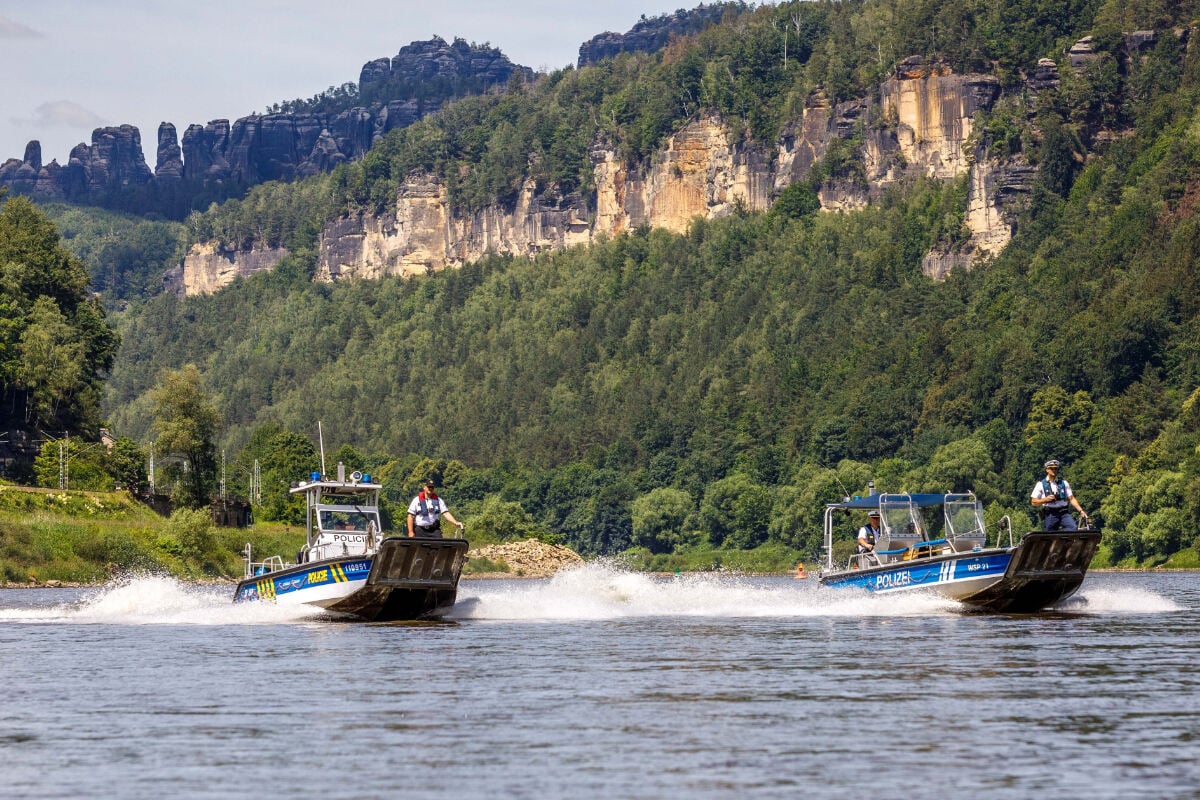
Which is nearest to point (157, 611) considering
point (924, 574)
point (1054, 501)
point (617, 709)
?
point (924, 574)

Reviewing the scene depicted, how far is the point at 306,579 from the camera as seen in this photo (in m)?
49.7

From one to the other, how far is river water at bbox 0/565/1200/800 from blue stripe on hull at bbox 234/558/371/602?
4.16 ft

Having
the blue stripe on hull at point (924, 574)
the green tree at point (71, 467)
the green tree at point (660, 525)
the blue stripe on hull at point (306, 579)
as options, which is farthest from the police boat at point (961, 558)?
the green tree at point (660, 525)

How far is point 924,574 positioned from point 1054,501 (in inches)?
174

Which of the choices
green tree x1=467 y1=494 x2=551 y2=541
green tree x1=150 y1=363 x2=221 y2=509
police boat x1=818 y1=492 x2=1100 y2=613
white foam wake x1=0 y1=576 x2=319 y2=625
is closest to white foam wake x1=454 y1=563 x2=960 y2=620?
police boat x1=818 y1=492 x2=1100 y2=613

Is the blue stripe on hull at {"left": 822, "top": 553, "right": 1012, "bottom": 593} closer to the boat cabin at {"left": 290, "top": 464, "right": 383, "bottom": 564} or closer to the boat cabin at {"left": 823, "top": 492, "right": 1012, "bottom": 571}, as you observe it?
the boat cabin at {"left": 823, "top": 492, "right": 1012, "bottom": 571}

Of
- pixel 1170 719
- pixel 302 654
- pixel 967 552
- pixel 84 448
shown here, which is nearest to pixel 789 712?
pixel 1170 719

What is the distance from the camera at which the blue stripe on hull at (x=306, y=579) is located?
158 ft

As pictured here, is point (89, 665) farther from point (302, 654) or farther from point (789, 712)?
point (789, 712)

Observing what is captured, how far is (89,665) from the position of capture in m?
39.2

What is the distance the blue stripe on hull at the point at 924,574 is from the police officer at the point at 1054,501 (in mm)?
1279

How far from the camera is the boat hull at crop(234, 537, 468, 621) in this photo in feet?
155

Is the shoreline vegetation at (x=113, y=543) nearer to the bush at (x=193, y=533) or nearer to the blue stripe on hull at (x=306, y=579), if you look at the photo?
the bush at (x=193, y=533)

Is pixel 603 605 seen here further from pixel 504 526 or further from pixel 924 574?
pixel 504 526
